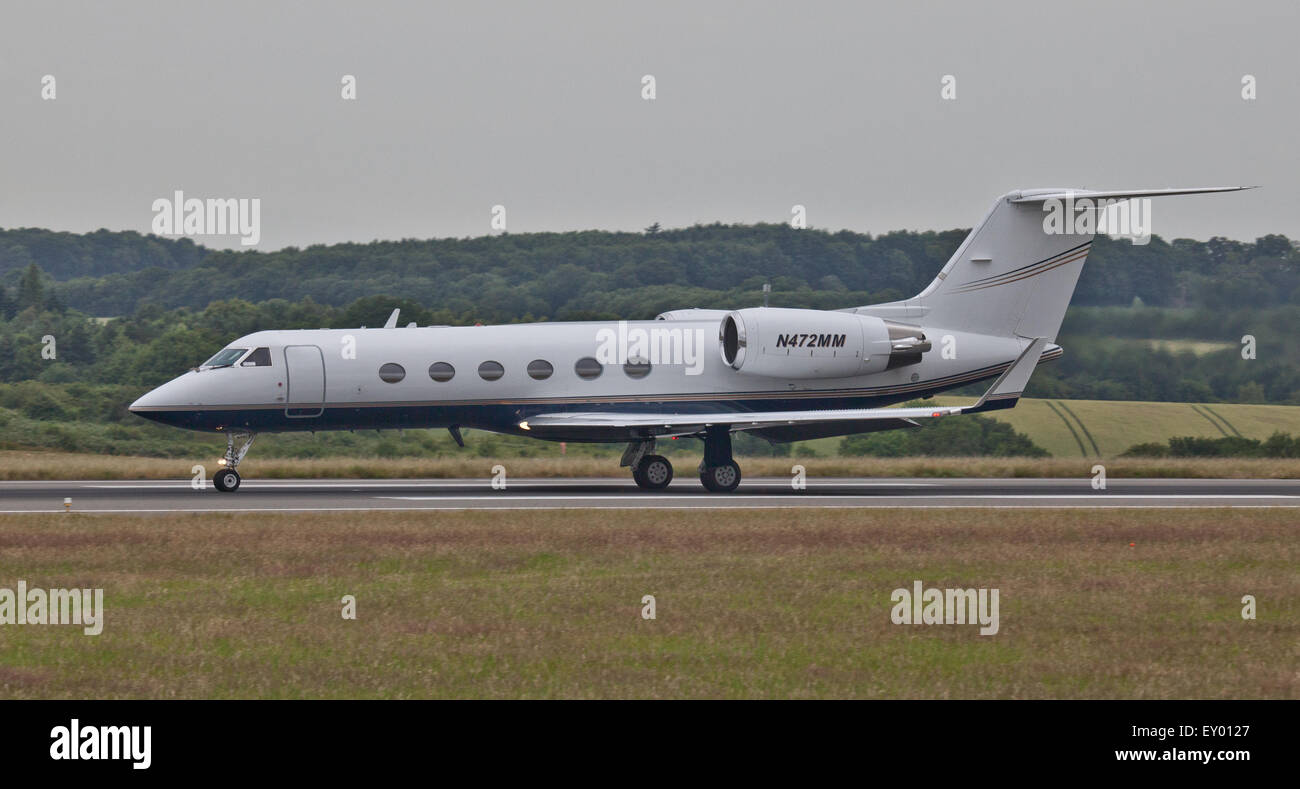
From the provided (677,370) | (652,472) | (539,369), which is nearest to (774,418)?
(677,370)

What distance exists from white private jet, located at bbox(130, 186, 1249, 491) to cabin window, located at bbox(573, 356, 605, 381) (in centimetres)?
3

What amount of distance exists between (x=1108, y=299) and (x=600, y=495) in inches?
790

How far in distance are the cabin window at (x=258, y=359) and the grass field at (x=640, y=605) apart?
6149mm

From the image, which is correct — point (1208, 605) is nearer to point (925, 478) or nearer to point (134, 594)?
point (134, 594)

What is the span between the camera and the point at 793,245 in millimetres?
76875

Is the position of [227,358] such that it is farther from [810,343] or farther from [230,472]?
[810,343]

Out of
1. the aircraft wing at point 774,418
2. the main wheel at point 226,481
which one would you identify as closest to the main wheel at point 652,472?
the aircraft wing at point 774,418

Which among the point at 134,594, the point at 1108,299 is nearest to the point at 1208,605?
the point at 134,594

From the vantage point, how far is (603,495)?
27719mm

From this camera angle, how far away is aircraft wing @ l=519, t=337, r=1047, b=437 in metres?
27.6

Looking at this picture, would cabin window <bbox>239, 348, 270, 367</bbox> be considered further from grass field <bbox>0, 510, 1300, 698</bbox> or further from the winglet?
the winglet

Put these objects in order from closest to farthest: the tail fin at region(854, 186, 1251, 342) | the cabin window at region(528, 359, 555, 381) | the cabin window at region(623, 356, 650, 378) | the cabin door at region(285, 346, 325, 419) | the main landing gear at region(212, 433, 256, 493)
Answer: the main landing gear at region(212, 433, 256, 493) < the cabin door at region(285, 346, 325, 419) < the cabin window at region(528, 359, 555, 381) < the cabin window at region(623, 356, 650, 378) < the tail fin at region(854, 186, 1251, 342)

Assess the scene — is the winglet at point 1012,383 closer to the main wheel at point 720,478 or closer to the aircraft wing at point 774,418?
the aircraft wing at point 774,418

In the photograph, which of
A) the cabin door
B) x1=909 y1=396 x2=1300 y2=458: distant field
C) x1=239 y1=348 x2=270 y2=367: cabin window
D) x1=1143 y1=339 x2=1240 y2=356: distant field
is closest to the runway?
the cabin door
